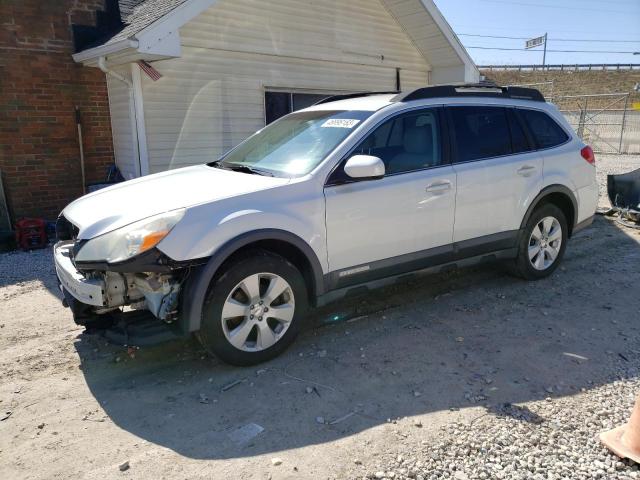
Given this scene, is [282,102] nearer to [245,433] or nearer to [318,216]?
[318,216]

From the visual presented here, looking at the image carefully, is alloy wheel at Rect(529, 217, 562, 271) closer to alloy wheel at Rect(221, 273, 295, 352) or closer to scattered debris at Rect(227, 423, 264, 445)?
alloy wheel at Rect(221, 273, 295, 352)

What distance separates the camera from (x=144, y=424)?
3.16 metres

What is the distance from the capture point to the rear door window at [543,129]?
5.30 m

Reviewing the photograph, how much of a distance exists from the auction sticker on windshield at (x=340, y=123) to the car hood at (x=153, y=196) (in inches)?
30.2

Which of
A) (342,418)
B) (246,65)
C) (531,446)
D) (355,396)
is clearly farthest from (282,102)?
(531,446)

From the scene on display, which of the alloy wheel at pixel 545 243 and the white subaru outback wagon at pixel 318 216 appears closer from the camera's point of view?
the white subaru outback wagon at pixel 318 216

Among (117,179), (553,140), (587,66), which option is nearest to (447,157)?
(553,140)

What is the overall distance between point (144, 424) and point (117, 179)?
20.3ft

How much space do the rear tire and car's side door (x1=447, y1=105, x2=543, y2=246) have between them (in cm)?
23

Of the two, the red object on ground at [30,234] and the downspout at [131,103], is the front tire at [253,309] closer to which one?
the red object on ground at [30,234]

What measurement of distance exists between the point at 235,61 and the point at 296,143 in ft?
16.8

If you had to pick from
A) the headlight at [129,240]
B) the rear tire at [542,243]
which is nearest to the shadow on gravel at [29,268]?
the headlight at [129,240]

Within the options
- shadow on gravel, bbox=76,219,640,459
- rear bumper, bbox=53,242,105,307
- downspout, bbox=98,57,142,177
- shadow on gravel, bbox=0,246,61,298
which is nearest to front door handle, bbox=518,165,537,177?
shadow on gravel, bbox=76,219,640,459

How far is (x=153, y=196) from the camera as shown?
12.6 feet
